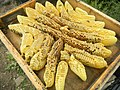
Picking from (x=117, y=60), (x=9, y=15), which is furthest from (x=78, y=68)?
(x=9, y=15)

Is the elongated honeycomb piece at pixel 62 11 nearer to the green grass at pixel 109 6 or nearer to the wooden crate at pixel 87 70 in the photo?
the wooden crate at pixel 87 70

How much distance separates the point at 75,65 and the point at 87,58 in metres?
0.13

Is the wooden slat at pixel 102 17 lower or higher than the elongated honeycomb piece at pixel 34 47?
higher

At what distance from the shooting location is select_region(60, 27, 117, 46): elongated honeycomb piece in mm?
1688

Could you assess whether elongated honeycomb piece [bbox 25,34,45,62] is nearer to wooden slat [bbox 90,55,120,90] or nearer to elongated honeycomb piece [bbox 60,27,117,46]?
elongated honeycomb piece [bbox 60,27,117,46]

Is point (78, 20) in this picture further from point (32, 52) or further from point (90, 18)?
point (32, 52)

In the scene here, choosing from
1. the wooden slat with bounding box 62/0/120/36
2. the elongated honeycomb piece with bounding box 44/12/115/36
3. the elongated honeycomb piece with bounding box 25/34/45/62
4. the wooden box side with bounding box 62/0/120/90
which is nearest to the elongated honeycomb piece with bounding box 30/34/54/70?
the elongated honeycomb piece with bounding box 25/34/45/62

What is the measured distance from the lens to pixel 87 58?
1.57 meters

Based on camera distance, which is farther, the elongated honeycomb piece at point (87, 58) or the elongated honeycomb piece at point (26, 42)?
the elongated honeycomb piece at point (26, 42)

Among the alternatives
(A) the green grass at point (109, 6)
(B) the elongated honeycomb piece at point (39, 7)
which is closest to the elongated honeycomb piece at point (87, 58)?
(B) the elongated honeycomb piece at point (39, 7)

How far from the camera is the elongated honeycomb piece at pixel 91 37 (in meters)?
1.69

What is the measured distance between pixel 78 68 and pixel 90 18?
25.3 inches

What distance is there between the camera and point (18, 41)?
1.91m

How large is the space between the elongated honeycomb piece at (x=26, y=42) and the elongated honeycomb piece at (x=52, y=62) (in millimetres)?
254
